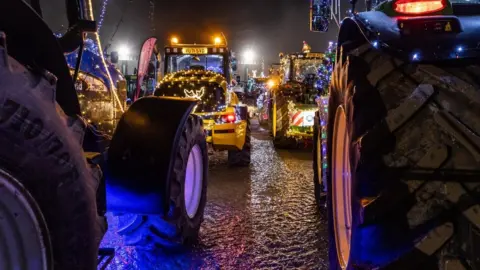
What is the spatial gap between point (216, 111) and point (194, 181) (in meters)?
4.42

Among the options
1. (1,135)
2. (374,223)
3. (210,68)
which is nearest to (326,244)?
(374,223)

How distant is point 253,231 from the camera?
16.3 ft

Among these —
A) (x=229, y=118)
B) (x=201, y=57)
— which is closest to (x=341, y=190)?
(x=229, y=118)

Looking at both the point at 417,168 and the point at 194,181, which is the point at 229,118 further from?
the point at 417,168

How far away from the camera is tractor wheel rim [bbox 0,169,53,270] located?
1757 millimetres

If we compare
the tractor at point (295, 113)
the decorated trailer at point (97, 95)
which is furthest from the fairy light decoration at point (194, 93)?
the decorated trailer at point (97, 95)

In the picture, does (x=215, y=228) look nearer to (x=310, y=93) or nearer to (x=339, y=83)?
(x=339, y=83)

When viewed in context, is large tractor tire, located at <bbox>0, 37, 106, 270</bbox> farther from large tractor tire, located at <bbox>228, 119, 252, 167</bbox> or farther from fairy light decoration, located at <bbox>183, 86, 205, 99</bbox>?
fairy light decoration, located at <bbox>183, 86, 205, 99</bbox>

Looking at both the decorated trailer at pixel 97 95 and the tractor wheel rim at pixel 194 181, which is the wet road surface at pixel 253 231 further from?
the decorated trailer at pixel 97 95

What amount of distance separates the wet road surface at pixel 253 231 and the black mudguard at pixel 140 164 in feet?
2.61

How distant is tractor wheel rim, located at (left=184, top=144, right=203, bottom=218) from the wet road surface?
0.34 meters

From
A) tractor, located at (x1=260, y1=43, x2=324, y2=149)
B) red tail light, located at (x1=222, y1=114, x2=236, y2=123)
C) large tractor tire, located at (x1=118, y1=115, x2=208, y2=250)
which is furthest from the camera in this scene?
tractor, located at (x1=260, y1=43, x2=324, y2=149)

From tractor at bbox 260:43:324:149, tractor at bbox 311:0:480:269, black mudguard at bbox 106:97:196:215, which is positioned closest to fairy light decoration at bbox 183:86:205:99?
tractor at bbox 260:43:324:149

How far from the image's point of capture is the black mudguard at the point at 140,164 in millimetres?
3510
